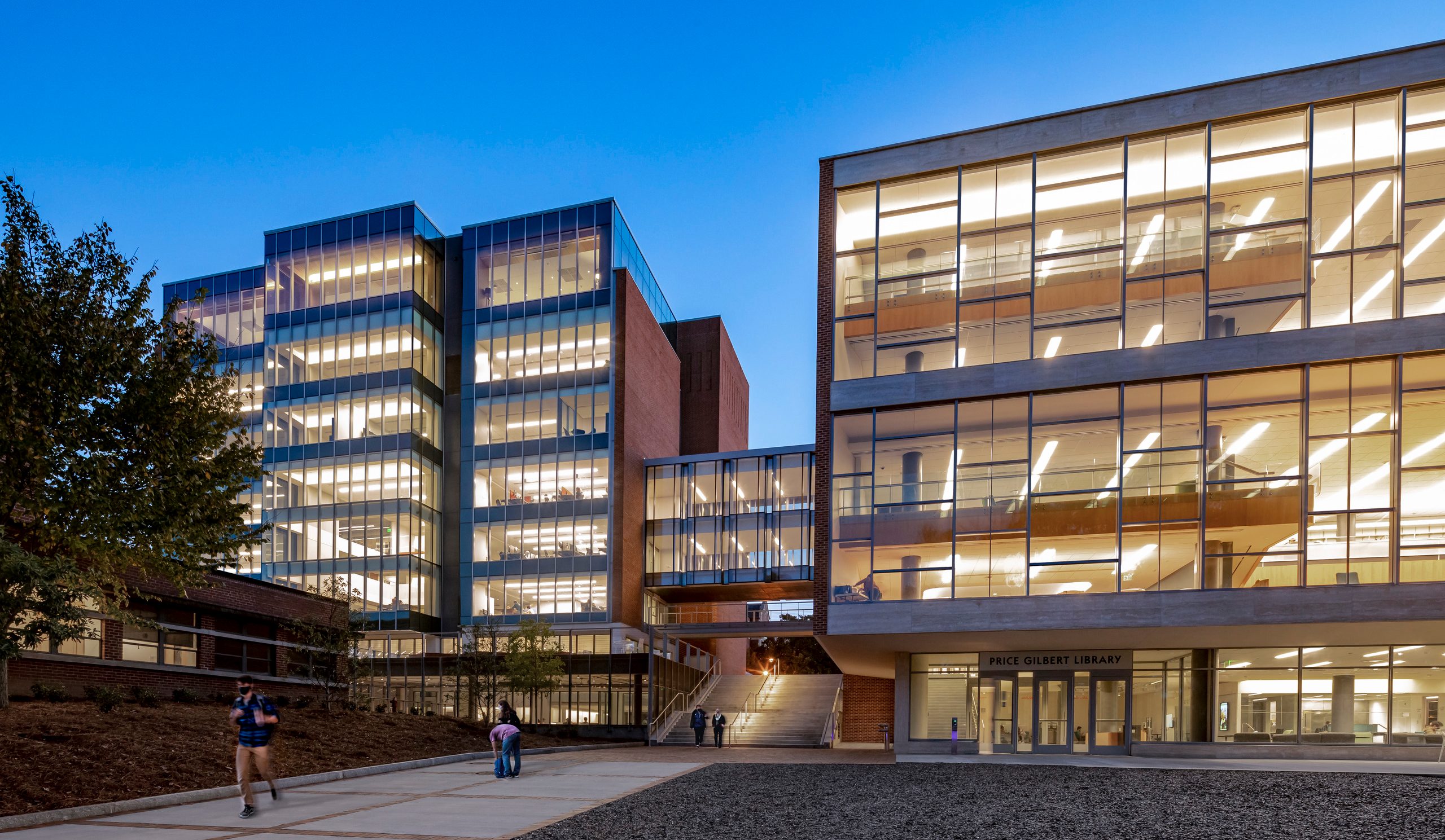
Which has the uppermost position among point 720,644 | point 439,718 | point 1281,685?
point 1281,685

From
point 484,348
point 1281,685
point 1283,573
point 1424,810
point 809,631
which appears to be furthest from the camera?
point 484,348

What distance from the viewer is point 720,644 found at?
2879 inches

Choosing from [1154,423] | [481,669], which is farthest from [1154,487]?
[481,669]

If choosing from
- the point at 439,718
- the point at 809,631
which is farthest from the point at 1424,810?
the point at 809,631

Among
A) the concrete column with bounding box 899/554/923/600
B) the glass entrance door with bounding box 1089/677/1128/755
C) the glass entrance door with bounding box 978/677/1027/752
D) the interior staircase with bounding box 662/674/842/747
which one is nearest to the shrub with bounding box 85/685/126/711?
the concrete column with bounding box 899/554/923/600

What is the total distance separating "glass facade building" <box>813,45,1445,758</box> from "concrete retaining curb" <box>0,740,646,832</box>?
12.5 m

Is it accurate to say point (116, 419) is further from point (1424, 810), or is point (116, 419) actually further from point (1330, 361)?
point (1330, 361)

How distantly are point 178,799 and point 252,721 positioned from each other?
2575 mm

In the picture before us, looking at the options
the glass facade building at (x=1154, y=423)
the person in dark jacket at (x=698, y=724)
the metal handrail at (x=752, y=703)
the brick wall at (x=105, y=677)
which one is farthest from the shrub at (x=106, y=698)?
the metal handrail at (x=752, y=703)

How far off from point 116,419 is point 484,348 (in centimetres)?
4282

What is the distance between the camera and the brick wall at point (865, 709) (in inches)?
1559

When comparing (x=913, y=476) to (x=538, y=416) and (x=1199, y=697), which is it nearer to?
(x=1199, y=697)

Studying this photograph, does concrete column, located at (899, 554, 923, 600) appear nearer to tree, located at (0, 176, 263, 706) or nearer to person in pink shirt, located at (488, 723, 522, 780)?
person in pink shirt, located at (488, 723, 522, 780)

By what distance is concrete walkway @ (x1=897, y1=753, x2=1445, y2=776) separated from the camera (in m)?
20.2
